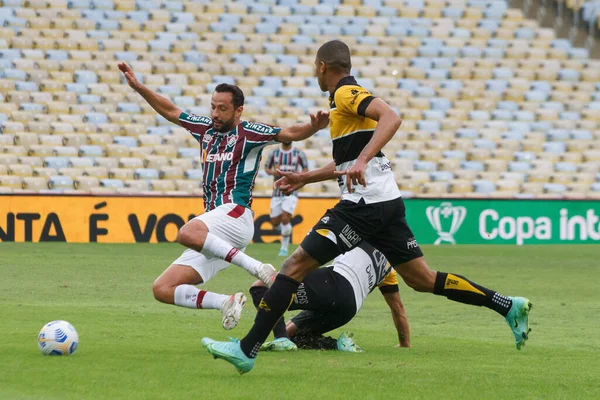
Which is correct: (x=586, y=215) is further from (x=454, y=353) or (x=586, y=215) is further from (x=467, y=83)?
(x=454, y=353)

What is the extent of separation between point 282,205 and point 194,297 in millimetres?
12592

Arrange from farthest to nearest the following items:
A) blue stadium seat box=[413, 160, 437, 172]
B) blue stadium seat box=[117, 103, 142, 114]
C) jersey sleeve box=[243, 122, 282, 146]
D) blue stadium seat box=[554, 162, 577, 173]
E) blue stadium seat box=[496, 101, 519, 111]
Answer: blue stadium seat box=[496, 101, 519, 111] → blue stadium seat box=[554, 162, 577, 173] → blue stadium seat box=[413, 160, 437, 172] → blue stadium seat box=[117, 103, 142, 114] → jersey sleeve box=[243, 122, 282, 146]

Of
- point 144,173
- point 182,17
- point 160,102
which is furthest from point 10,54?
point 160,102

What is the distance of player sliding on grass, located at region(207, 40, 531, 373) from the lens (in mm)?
6465

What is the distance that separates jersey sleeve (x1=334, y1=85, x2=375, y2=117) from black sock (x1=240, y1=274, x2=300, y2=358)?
1.14 m

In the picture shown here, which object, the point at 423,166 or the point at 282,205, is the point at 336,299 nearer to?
the point at 282,205

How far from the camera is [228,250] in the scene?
778cm

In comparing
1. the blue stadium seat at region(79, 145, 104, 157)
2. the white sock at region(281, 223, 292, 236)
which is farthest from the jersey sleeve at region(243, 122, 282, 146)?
the blue stadium seat at region(79, 145, 104, 157)

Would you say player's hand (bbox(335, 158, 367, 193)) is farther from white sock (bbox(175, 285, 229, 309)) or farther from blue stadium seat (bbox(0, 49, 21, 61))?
blue stadium seat (bbox(0, 49, 21, 61))

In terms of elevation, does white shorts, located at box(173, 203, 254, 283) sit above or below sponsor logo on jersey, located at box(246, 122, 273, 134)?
below

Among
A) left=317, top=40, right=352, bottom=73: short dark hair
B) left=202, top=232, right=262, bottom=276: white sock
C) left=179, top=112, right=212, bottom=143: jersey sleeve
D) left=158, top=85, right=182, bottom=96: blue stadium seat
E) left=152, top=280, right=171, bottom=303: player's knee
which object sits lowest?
left=158, top=85, right=182, bottom=96: blue stadium seat

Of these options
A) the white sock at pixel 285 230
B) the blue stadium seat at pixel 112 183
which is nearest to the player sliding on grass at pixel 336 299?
the white sock at pixel 285 230

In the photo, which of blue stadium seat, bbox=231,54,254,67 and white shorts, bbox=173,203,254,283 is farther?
blue stadium seat, bbox=231,54,254,67

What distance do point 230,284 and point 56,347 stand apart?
647 centimetres
